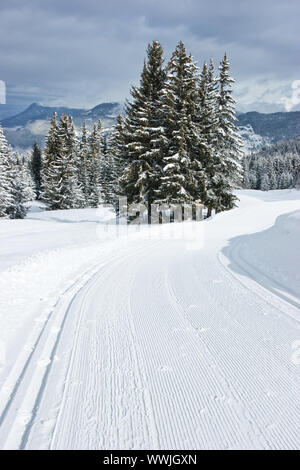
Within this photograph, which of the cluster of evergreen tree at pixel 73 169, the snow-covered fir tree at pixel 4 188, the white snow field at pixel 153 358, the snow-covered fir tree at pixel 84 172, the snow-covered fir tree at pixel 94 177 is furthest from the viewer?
the snow-covered fir tree at pixel 94 177

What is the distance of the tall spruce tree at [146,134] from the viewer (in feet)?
59.2

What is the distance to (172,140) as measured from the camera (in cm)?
1864

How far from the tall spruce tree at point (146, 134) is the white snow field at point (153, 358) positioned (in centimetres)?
1287

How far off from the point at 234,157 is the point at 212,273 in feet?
61.3

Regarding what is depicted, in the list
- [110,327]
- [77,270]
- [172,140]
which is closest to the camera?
[110,327]

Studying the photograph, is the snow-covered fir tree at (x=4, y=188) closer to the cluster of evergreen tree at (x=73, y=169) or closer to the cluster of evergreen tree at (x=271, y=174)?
the cluster of evergreen tree at (x=73, y=169)

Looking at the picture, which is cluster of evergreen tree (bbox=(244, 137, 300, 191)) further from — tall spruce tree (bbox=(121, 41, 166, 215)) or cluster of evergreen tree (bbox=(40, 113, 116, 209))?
tall spruce tree (bbox=(121, 41, 166, 215))

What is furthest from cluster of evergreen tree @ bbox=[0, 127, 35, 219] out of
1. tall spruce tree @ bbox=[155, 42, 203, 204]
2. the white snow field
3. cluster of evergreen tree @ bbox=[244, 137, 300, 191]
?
cluster of evergreen tree @ bbox=[244, 137, 300, 191]

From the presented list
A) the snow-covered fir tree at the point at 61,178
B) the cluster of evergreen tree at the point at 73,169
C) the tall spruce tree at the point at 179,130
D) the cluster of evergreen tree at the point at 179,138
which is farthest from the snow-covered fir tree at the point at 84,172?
the tall spruce tree at the point at 179,130

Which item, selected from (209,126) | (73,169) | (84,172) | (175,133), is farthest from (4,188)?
(209,126)

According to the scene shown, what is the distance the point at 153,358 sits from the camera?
3.07m

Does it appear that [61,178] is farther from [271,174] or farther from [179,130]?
[271,174]

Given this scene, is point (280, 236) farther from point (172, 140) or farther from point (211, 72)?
point (211, 72)

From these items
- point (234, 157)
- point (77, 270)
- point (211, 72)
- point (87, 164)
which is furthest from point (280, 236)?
point (87, 164)
